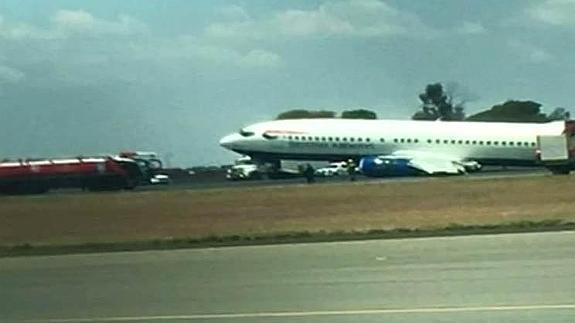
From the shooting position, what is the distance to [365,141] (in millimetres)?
69375

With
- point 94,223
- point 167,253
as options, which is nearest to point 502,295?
point 167,253

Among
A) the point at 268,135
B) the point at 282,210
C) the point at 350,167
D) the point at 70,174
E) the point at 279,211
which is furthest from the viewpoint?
the point at 268,135

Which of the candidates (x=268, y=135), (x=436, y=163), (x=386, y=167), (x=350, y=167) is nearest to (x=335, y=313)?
(x=386, y=167)

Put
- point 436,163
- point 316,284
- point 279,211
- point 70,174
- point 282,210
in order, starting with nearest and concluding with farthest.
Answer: point 316,284 < point 279,211 < point 282,210 < point 70,174 < point 436,163

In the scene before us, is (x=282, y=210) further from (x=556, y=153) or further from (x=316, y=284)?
(x=556, y=153)

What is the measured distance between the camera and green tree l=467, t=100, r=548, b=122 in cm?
7981

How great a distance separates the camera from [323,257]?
18.0m

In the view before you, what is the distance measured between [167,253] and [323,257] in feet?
12.6

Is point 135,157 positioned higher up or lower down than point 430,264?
higher up

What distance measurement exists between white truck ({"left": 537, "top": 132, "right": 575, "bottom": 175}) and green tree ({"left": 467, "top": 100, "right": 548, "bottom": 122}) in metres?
15.0

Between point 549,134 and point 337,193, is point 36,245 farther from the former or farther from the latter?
point 549,134

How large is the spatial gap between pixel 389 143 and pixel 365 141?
1354mm

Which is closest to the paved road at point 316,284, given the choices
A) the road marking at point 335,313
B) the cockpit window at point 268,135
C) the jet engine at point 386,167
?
the road marking at point 335,313

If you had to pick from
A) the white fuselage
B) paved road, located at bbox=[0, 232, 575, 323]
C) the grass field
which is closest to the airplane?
the white fuselage
